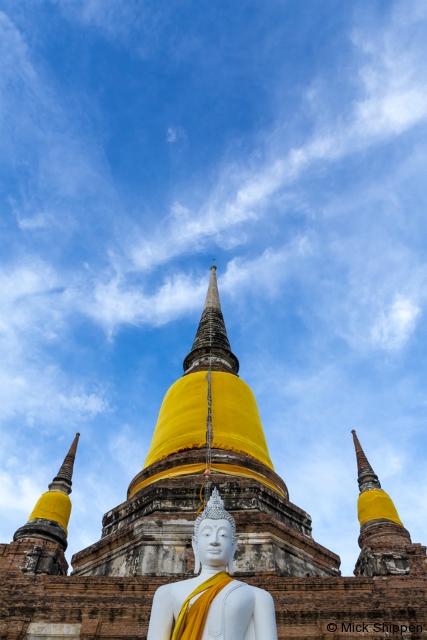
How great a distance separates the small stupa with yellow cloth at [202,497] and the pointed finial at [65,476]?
1.33 meters

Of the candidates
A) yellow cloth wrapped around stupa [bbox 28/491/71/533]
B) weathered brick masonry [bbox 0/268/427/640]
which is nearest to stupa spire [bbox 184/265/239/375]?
weathered brick masonry [bbox 0/268/427/640]

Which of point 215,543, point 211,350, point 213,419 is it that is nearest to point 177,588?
point 215,543

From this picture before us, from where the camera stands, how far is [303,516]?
1386cm

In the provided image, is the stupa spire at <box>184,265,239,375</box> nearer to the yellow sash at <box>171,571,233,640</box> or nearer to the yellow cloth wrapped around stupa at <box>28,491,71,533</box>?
the yellow cloth wrapped around stupa at <box>28,491,71,533</box>

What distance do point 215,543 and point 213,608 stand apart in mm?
675

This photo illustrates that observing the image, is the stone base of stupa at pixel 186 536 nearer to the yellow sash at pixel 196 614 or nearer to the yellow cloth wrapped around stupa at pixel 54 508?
the yellow cloth wrapped around stupa at pixel 54 508

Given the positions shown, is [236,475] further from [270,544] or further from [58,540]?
[58,540]

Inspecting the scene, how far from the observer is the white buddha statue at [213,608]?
473 centimetres

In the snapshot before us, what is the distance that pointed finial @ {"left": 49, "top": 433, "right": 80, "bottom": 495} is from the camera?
13859 mm

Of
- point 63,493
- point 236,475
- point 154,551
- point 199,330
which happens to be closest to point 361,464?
point 236,475

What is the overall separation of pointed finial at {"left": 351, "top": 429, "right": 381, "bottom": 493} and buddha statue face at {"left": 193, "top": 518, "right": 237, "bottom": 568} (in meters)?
9.11

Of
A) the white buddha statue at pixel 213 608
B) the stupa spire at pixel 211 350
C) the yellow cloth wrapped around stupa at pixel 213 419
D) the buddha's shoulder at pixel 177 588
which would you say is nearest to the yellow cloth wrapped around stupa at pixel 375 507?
the yellow cloth wrapped around stupa at pixel 213 419

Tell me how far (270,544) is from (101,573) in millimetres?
3645

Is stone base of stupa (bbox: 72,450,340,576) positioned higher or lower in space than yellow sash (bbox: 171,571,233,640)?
higher
